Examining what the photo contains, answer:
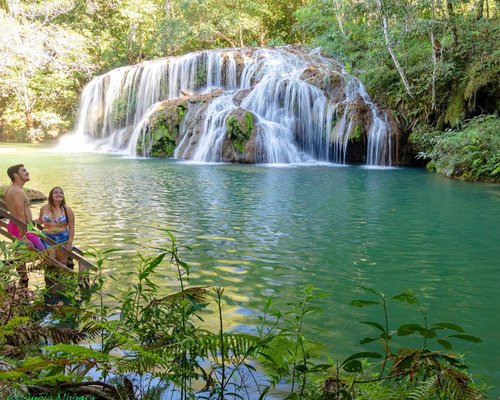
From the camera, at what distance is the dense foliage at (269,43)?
63.8 feet

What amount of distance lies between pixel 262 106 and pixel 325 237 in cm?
1696

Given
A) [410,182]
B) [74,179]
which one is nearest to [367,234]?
[410,182]

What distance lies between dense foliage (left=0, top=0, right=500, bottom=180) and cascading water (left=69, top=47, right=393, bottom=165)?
146cm

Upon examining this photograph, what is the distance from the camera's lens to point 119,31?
135 ft

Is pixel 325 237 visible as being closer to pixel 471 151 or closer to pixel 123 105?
pixel 471 151

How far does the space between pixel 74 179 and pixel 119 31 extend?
94.8 feet

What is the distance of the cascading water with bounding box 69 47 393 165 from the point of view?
22281mm

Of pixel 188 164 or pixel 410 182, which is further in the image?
pixel 188 164

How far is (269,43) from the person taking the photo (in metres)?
37.8

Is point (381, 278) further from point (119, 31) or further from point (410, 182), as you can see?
point (119, 31)

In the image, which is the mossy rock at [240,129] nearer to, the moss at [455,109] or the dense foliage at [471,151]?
the dense foliage at [471,151]

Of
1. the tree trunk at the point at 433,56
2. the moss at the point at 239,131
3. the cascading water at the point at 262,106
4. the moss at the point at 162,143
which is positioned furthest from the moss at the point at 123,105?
the tree trunk at the point at 433,56

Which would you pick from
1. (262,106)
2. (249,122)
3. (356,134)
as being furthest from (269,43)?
(356,134)

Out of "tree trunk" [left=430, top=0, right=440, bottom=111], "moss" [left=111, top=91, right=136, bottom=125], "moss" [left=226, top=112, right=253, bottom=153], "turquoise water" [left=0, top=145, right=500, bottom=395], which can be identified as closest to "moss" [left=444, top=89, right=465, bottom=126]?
"tree trunk" [left=430, top=0, right=440, bottom=111]
